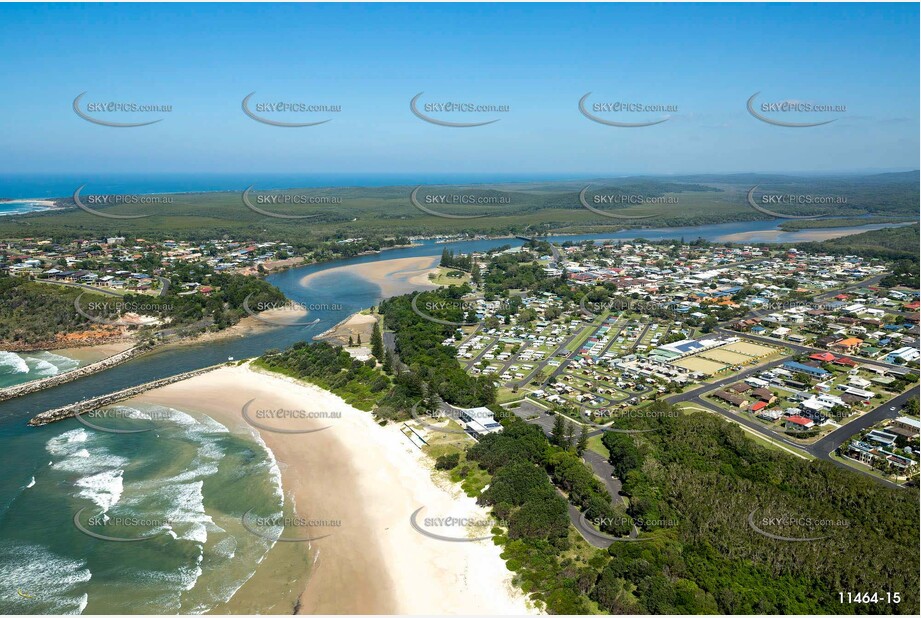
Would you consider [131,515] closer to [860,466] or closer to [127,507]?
[127,507]

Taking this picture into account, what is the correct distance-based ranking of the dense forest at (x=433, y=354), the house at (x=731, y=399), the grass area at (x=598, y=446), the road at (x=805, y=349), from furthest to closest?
1. the road at (x=805, y=349)
2. the dense forest at (x=433, y=354)
3. the house at (x=731, y=399)
4. the grass area at (x=598, y=446)

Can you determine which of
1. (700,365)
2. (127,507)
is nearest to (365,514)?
(127,507)

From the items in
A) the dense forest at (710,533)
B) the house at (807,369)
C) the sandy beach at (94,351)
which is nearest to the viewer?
the dense forest at (710,533)

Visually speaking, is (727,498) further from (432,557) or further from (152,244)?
(152,244)

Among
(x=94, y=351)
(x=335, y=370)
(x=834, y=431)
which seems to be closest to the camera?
(x=834, y=431)

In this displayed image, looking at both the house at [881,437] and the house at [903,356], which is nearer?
the house at [881,437]

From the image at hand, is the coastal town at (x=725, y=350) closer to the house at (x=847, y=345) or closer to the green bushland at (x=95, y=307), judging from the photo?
the house at (x=847, y=345)

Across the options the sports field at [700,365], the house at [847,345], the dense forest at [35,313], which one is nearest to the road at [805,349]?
the house at [847,345]
